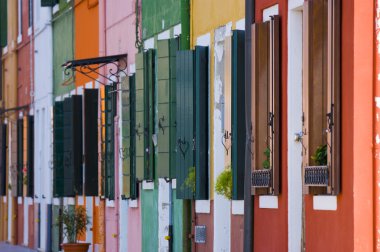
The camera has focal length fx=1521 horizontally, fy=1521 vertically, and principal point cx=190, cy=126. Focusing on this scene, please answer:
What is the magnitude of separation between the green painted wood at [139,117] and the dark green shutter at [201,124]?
3.29 metres

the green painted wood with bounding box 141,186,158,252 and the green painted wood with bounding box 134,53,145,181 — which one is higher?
the green painted wood with bounding box 134,53,145,181

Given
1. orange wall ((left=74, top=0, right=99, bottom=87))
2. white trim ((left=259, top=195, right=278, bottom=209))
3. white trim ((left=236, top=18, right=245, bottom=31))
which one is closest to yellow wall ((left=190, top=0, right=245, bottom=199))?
white trim ((left=236, top=18, right=245, bottom=31))

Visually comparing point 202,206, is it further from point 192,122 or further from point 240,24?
point 240,24

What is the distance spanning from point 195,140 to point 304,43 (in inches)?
181

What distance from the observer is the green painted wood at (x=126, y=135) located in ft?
75.7

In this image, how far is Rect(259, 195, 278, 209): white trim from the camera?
15.4 metres

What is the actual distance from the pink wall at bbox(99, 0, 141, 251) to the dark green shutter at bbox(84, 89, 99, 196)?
1080 millimetres

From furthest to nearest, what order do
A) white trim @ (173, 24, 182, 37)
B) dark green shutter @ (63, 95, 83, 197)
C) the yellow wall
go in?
dark green shutter @ (63, 95, 83, 197) < white trim @ (173, 24, 182, 37) < the yellow wall

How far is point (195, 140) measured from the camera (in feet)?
61.3

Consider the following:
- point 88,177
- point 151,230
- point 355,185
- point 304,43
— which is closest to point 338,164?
point 355,185

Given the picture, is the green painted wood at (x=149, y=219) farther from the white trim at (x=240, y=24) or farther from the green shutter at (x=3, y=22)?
the green shutter at (x=3, y=22)

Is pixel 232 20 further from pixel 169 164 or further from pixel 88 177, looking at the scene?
pixel 88 177

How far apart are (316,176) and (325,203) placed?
310mm

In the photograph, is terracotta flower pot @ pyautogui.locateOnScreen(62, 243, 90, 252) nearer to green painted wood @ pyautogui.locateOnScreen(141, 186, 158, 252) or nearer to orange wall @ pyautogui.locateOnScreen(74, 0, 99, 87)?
orange wall @ pyautogui.locateOnScreen(74, 0, 99, 87)
